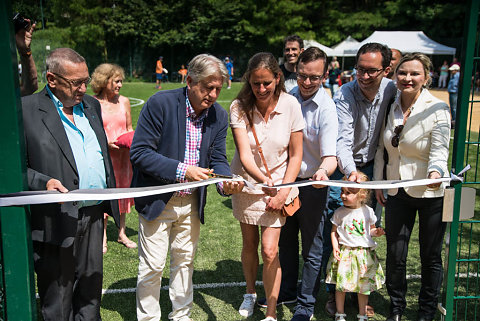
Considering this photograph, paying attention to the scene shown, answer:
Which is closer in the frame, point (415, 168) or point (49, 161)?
point (49, 161)

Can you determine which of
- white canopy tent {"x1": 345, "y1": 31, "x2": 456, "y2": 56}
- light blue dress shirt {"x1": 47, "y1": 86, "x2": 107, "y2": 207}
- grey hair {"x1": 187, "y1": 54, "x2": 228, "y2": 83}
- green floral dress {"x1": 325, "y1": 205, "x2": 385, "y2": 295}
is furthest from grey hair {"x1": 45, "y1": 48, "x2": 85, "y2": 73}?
white canopy tent {"x1": 345, "y1": 31, "x2": 456, "y2": 56}

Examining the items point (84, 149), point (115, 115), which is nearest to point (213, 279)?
point (115, 115)

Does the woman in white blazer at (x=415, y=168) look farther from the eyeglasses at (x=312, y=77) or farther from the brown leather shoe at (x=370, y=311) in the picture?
the eyeglasses at (x=312, y=77)

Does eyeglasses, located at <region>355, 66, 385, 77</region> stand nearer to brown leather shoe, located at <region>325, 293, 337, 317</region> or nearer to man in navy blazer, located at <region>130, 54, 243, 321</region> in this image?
man in navy blazer, located at <region>130, 54, 243, 321</region>

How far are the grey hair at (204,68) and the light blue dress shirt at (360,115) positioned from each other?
1.22 m

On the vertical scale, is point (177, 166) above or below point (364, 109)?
below

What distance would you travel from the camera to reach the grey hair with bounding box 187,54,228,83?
3273 millimetres

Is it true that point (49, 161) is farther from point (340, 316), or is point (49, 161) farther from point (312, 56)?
point (340, 316)

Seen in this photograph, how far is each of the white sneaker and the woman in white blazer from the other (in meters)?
1.17

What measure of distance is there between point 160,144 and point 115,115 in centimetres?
219

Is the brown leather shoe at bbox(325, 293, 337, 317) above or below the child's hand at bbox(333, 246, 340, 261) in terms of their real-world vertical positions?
below

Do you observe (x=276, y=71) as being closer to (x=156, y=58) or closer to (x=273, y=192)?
(x=273, y=192)

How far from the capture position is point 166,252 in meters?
3.71

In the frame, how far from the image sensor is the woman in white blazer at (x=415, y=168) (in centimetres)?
355
